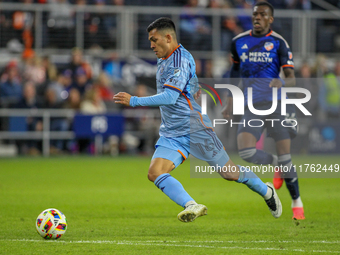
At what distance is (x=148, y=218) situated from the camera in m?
6.86

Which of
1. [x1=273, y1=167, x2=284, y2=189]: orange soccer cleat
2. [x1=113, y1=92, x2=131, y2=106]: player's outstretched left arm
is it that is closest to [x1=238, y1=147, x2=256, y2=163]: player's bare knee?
[x1=273, y1=167, x2=284, y2=189]: orange soccer cleat

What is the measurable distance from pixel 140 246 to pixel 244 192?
4.96m

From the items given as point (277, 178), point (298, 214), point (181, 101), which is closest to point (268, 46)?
point (277, 178)

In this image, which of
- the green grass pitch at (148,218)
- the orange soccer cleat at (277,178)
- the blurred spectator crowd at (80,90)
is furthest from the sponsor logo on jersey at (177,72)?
the blurred spectator crowd at (80,90)

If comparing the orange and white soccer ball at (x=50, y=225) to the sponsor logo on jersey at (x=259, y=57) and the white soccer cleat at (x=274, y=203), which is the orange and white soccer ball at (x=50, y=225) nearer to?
the white soccer cleat at (x=274, y=203)

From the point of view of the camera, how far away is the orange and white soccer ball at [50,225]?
17.5 feet

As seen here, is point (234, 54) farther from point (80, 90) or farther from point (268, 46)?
point (80, 90)

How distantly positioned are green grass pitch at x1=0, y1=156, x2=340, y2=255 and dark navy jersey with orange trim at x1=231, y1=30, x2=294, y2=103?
5.23ft

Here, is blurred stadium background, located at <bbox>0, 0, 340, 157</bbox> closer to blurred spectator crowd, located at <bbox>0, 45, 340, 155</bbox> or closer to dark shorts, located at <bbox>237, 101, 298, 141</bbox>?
blurred spectator crowd, located at <bbox>0, 45, 340, 155</bbox>

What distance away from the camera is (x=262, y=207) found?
7.90 metres

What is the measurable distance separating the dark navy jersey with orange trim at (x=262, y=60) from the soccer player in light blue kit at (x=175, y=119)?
1.28 m

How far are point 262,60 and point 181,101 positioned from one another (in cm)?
176

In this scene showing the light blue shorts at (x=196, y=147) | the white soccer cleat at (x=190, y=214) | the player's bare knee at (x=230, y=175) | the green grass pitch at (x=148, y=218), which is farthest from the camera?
the player's bare knee at (x=230, y=175)

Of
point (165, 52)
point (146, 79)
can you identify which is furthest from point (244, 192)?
point (146, 79)
